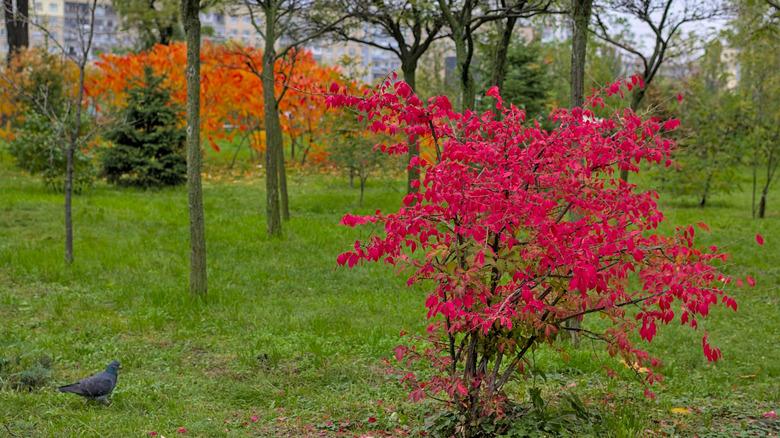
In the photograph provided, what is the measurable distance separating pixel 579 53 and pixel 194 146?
13.7 feet

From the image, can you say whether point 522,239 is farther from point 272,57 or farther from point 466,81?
point 272,57

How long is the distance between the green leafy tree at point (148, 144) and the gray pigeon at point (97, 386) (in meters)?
13.3

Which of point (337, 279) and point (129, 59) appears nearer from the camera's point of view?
point (337, 279)

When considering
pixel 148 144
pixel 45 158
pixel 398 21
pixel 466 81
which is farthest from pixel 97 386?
pixel 148 144

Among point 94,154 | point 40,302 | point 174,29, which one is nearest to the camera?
point 40,302

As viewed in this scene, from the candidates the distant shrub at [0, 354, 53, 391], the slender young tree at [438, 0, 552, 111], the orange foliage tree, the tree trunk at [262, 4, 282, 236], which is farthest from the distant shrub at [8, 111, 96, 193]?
the distant shrub at [0, 354, 53, 391]

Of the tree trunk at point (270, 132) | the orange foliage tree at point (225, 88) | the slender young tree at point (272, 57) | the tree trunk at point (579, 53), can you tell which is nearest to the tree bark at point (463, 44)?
the slender young tree at point (272, 57)

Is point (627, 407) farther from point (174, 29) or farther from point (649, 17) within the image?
point (174, 29)

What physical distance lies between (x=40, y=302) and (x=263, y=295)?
2.42m

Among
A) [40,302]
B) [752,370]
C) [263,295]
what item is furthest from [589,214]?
[40,302]

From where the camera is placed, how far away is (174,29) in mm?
28375

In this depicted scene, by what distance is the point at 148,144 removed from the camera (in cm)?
1823

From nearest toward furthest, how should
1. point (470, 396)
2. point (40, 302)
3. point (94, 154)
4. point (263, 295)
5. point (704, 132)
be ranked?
point (470, 396) → point (40, 302) → point (263, 295) → point (94, 154) → point (704, 132)

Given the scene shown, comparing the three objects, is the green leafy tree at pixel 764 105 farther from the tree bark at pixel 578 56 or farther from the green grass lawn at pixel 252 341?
the tree bark at pixel 578 56
